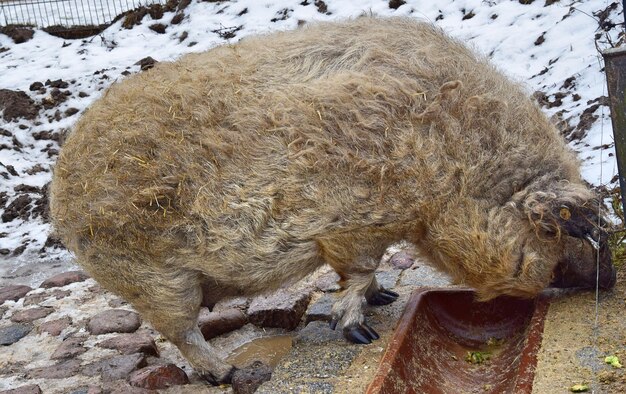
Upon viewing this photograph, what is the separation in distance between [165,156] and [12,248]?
3797mm

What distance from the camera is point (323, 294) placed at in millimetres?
5258

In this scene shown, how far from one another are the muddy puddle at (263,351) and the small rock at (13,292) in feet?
6.77

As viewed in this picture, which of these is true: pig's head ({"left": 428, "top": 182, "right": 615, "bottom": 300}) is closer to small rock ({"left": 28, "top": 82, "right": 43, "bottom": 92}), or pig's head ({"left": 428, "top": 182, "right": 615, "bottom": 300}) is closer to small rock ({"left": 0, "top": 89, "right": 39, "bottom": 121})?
small rock ({"left": 0, "top": 89, "right": 39, "bottom": 121})

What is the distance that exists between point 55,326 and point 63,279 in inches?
34.4

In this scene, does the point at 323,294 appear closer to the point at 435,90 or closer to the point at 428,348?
the point at 428,348

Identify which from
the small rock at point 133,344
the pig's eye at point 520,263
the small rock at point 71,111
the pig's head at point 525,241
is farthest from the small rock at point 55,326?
the small rock at point 71,111

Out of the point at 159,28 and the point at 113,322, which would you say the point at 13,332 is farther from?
the point at 159,28

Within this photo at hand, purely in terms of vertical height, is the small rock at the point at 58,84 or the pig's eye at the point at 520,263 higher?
the pig's eye at the point at 520,263

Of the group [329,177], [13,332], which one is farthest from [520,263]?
[13,332]

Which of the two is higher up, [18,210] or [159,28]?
[159,28]

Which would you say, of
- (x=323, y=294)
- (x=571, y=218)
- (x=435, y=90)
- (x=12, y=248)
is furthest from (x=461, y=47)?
(x=12, y=248)

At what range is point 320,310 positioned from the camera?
475 cm

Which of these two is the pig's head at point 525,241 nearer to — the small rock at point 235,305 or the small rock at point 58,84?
the small rock at point 235,305

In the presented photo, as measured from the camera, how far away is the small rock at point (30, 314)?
5.61m
